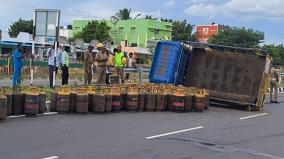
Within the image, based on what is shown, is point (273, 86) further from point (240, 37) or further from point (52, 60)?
point (240, 37)

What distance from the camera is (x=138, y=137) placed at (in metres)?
11.0

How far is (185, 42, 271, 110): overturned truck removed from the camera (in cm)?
1930

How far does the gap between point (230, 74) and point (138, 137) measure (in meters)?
9.65

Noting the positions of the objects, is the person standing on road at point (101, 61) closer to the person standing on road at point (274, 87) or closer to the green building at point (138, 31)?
the person standing on road at point (274, 87)

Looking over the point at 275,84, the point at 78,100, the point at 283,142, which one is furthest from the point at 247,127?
the point at 275,84

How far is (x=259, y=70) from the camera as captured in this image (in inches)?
762

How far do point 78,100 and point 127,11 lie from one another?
90524mm

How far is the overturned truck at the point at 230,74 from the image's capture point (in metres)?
19.3

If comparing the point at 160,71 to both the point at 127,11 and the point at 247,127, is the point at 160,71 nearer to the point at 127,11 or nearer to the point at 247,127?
the point at 247,127

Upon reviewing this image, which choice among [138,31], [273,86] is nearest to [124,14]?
[138,31]

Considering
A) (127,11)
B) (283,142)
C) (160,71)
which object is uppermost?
(127,11)

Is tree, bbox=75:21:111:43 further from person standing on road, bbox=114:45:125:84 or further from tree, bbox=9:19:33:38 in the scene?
person standing on road, bbox=114:45:125:84

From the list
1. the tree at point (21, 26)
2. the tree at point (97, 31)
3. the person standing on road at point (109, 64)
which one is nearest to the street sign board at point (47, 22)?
the person standing on road at point (109, 64)

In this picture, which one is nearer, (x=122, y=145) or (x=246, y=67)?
(x=122, y=145)
